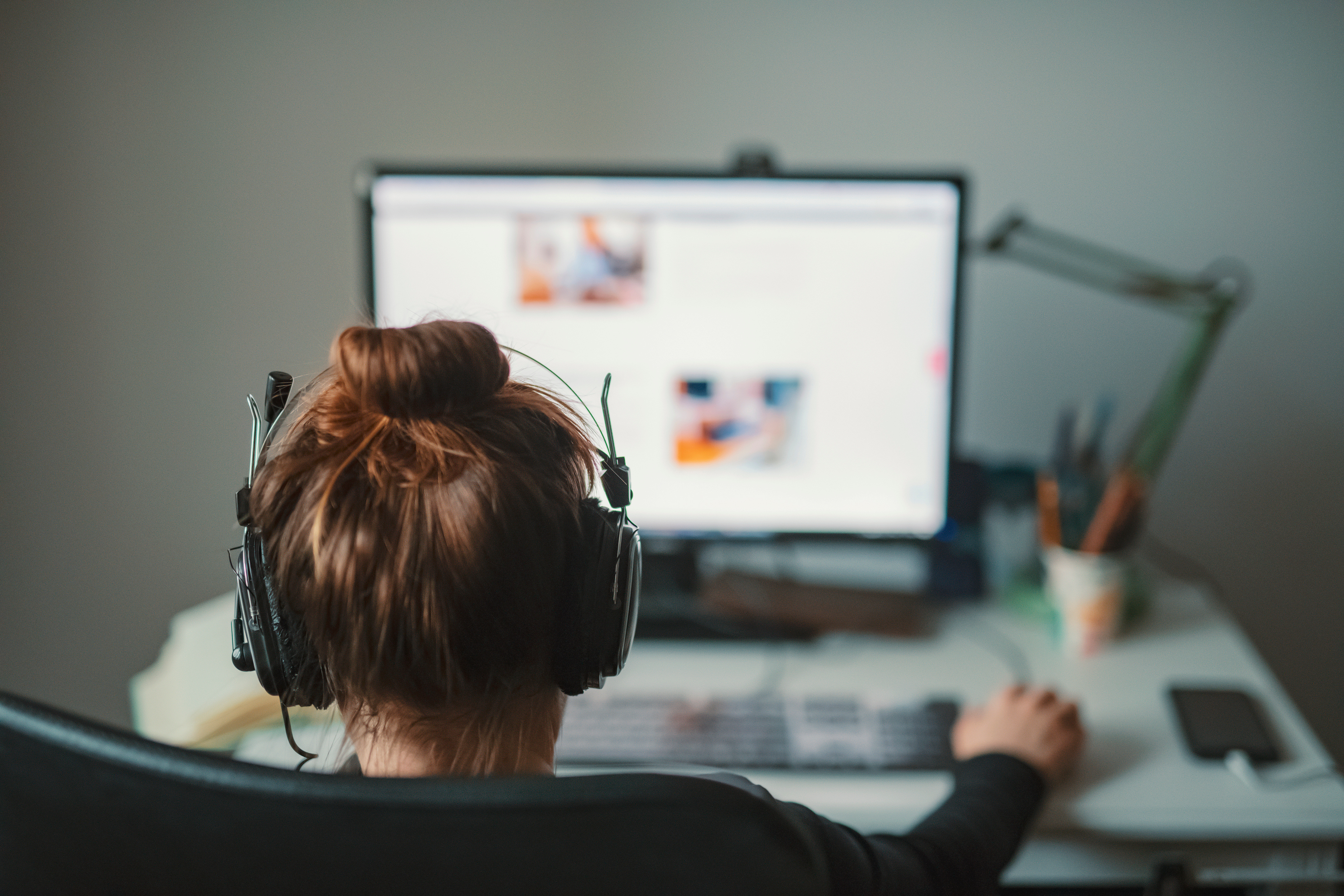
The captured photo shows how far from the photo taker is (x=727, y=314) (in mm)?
1004

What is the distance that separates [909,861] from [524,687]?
0.26 m

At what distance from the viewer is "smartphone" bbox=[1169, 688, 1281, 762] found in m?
0.82

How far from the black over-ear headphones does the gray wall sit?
0.83 m

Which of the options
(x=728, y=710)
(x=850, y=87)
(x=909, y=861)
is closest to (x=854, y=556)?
(x=728, y=710)

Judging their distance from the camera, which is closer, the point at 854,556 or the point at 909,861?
the point at 909,861

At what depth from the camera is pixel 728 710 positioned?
34.9 inches

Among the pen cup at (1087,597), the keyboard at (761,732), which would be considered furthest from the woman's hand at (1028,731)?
the pen cup at (1087,597)

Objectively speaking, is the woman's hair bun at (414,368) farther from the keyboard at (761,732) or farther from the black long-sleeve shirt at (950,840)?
the keyboard at (761,732)

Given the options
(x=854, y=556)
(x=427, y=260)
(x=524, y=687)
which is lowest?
(x=854, y=556)

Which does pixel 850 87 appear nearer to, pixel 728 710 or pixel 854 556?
pixel 854 556

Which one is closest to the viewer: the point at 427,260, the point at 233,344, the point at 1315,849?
the point at 1315,849

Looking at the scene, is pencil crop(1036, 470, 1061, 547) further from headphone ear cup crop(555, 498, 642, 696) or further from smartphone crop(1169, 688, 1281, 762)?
headphone ear cup crop(555, 498, 642, 696)

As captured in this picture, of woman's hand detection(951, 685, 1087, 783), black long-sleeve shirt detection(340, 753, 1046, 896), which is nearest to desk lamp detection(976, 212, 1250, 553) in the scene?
woman's hand detection(951, 685, 1087, 783)

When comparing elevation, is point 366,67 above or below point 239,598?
above
